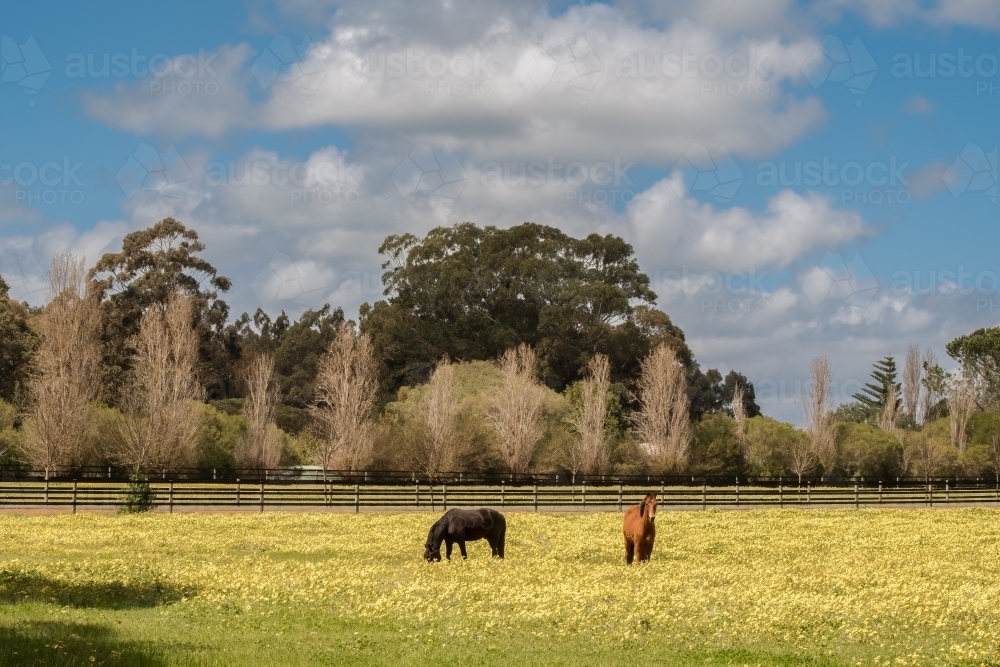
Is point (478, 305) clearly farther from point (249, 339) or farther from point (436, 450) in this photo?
point (249, 339)

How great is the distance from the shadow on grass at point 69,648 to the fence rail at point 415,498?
91.1ft

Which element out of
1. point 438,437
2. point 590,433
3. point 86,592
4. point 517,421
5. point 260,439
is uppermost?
point 517,421

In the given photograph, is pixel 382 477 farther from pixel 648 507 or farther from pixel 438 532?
pixel 648 507

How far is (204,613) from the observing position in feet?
59.8

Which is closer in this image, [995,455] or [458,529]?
[458,529]

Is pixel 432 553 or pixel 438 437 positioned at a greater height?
pixel 438 437

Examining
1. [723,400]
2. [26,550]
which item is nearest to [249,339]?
[723,400]

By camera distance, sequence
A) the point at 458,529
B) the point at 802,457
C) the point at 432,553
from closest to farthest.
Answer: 1. the point at 432,553
2. the point at 458,529
3. the point at 802,457

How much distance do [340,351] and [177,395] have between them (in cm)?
1364

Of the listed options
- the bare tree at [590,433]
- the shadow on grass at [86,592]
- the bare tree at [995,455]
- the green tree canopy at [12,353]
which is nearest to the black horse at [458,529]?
the shadow on grass at [86,592]

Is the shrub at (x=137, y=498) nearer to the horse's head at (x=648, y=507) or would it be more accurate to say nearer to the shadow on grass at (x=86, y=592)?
the shadow on grass at (x=86, y=592)

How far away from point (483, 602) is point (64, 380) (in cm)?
4967

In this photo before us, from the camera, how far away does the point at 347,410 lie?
7306cm

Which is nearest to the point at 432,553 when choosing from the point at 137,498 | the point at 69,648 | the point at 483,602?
the point at 483,602
